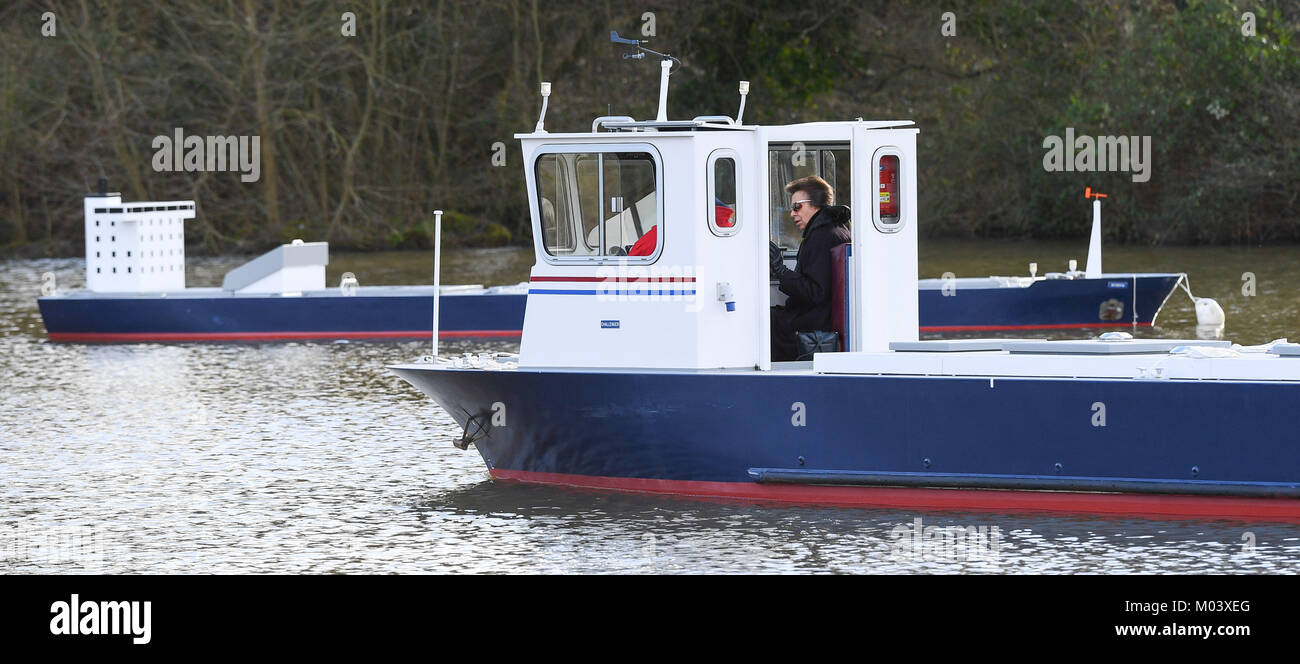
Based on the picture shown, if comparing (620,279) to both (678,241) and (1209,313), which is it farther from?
(1209,313)

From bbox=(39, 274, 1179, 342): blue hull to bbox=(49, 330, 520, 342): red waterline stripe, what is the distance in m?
0.01

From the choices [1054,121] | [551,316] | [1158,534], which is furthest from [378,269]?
[1158,534]

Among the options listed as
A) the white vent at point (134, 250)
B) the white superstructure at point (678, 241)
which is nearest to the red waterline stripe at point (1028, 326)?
the white vent at point (134, 250)

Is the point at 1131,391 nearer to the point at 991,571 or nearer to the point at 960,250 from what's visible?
the point at 991,571

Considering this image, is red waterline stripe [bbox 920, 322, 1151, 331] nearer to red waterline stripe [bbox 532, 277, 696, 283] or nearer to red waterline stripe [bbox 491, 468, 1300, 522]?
red waterline stripe [bbox 491, 468, 1300, 522]

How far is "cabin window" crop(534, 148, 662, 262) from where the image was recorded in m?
11.6

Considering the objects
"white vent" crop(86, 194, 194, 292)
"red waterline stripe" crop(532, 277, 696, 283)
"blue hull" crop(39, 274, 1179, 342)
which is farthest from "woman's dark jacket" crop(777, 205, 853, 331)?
"white vent" crop(86, 194, 194, 292)

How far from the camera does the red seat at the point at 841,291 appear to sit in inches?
470

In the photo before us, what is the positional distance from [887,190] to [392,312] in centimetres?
1302

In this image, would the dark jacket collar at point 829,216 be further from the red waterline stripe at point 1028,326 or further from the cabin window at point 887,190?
the red waterline stripe at point 1028,326

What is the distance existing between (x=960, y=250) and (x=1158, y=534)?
90.4 feet

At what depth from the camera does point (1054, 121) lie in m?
39.4

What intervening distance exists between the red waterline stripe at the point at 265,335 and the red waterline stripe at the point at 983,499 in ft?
39.2

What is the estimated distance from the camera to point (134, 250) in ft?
82.0
